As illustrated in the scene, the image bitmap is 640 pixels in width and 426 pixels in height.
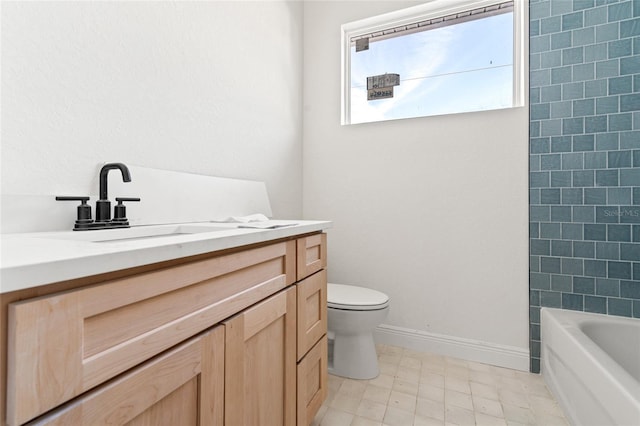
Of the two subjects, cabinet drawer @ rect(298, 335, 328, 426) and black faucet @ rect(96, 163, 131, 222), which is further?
cabinet drawer @ rect(298, 335, 328, 426)

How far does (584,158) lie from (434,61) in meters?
1.06

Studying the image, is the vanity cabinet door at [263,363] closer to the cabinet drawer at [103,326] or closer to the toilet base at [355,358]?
the cabinet drawer at [103,326]

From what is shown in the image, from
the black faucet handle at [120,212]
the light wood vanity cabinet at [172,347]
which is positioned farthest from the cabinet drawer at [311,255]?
the black faucet handle at [120,212]

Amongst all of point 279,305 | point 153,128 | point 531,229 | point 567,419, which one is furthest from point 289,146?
point 567,419

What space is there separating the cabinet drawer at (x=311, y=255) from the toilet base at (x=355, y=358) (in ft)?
2.06

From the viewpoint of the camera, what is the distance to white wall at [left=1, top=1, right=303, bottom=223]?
871 millimetres

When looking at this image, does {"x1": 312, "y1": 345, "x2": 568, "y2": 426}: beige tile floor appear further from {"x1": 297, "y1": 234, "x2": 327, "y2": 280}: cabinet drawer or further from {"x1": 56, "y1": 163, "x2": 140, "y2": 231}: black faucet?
{"x1": 56, "y1": 163, "x2": 140, "y2": 231}: black faucet

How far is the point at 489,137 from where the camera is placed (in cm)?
186

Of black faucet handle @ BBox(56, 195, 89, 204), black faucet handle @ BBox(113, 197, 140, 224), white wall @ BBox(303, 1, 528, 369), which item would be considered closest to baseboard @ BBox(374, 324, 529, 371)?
white wall @ BBox(303, 1, 528, 369)

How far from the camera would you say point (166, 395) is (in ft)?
1.94

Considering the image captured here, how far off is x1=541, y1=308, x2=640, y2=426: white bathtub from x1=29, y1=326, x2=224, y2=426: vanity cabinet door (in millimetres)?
1144

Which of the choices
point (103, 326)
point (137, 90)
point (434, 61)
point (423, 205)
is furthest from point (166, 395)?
point (434, 61)

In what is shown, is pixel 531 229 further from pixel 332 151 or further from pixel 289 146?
pixel 289 146

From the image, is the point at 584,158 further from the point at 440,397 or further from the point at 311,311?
the point at 311,311
